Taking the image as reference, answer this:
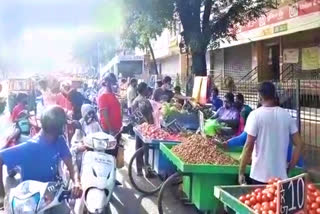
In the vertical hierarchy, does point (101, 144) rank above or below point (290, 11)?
below

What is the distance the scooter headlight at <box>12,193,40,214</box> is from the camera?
12.2 ft

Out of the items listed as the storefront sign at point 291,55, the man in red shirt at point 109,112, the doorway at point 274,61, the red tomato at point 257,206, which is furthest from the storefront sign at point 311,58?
Result: the red tomato at point 257,206

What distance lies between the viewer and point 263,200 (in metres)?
4.02

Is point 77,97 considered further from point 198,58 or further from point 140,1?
point 198,58

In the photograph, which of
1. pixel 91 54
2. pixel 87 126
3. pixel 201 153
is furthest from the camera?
pixel 91 54

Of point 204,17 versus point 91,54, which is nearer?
point 204,17

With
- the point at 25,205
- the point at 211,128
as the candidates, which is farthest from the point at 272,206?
the point at 211,128

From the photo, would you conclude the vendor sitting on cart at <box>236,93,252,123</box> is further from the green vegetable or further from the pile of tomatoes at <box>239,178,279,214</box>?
the pile of tomatoes at <box>239,178,279,214</box>

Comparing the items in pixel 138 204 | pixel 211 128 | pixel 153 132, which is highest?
pixel 211 128

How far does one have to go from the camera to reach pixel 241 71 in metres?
22.9

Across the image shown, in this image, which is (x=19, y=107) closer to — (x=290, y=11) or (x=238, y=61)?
(x=290, y=11)

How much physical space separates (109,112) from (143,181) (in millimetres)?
1347

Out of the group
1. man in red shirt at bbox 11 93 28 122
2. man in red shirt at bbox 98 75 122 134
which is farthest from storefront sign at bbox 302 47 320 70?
man in red shirt at bbox 11 93 28 122

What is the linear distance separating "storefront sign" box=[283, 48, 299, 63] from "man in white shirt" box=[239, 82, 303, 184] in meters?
12.9
